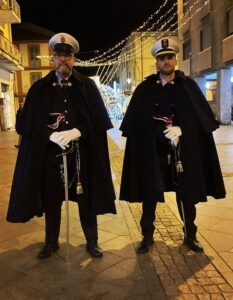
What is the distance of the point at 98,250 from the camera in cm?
394

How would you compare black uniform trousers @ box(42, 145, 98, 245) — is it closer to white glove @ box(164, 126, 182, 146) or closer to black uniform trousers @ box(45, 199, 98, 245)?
black uniform trousers @ box(45, 199, 98, 245)

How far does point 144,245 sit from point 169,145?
1.09m

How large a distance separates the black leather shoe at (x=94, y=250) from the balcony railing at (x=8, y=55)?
1916 centimetres

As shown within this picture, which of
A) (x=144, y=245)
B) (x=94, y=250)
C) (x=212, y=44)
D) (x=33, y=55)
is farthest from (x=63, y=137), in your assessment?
(x=33, y=55)

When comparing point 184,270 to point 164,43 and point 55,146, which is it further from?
point 164,43

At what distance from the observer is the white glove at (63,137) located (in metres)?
3.55

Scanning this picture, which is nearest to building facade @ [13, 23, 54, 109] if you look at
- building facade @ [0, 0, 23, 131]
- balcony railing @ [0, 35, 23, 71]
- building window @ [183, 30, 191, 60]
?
building facade @ [0, 0, 23, 131]

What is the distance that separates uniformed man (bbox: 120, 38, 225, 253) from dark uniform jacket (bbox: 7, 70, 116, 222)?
12.3 inches

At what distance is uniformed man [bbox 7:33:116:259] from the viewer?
371 centimetres

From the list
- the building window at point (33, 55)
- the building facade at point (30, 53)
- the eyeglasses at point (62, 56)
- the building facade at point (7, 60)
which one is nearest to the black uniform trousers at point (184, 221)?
the eyeglasses at point (62, 56)

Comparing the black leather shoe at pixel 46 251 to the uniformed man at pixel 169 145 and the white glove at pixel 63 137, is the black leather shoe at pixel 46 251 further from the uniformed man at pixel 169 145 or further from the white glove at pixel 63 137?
the white glove at pixel 63 137

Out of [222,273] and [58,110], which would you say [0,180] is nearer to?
[58,110]

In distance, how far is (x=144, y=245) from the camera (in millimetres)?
4031

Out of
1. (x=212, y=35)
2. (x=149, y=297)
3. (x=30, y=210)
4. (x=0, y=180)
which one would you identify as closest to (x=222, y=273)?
(x=149, y=297)
